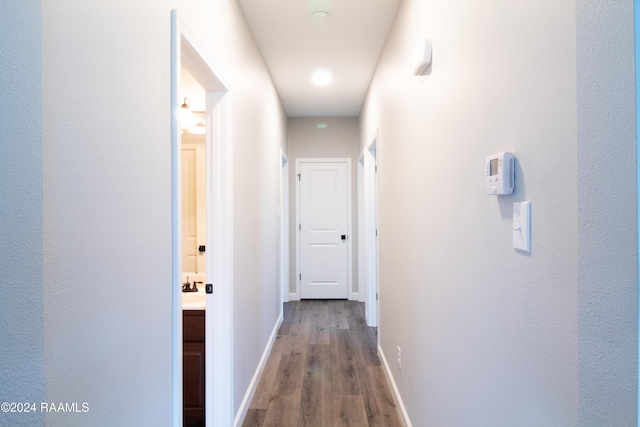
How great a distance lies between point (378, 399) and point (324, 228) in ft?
9.52

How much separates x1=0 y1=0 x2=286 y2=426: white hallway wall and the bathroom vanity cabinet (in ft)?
2.64

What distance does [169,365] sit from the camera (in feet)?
3.95

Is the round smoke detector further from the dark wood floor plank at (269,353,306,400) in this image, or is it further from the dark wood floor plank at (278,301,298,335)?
the dark wood floor plank at (278,301,298,335)

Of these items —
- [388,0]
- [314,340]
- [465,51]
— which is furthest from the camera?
[314,340]

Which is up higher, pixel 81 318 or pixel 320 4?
pixel 320 4

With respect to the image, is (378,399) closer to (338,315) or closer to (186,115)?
(338,315)

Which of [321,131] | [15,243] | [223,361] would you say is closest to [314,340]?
[223,361]

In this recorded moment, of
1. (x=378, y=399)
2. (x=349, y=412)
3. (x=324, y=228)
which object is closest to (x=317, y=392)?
(x=349, y=412)

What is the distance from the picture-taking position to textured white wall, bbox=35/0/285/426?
0.70 metres

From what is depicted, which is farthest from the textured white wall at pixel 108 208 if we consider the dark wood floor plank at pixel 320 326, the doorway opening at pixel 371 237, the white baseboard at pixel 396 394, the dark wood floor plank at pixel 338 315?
the dark wood floor plank at pixel 338 315

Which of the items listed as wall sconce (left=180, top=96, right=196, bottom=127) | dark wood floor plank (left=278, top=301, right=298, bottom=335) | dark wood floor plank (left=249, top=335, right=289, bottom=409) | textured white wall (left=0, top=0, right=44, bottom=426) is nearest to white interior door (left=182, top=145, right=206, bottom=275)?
wall sconce (left=180, top=96, right=196, bottom=127)

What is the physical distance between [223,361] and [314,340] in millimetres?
1856

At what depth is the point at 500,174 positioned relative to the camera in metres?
0.93

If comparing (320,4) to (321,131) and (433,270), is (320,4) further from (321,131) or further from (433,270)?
(321,131)
